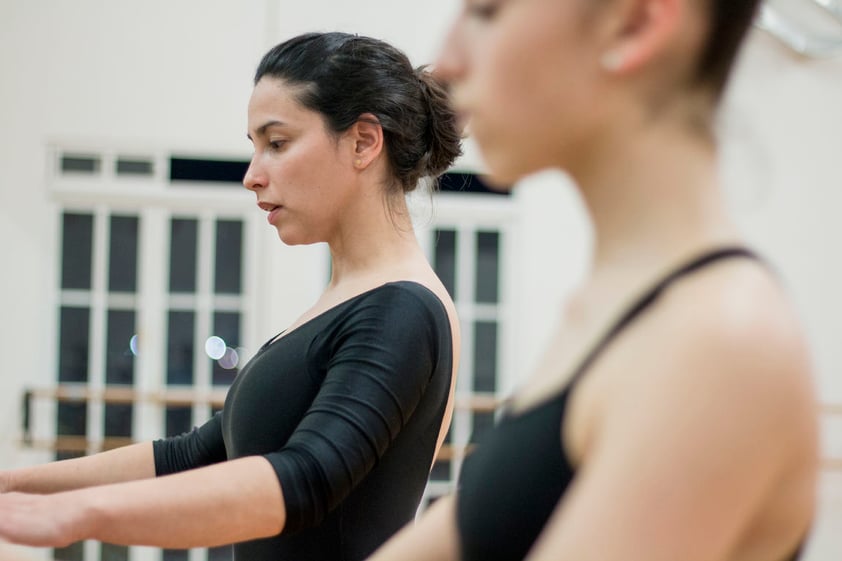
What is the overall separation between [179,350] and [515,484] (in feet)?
18.8

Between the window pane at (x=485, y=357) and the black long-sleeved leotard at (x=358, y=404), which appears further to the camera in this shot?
the window pane at (x=485, y=357)

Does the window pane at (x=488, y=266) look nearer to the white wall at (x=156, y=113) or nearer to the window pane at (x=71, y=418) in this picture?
the white wall at (x=156, y=113)

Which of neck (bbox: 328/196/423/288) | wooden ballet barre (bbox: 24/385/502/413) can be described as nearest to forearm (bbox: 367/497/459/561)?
neck (bbox: 328/196/423/288)

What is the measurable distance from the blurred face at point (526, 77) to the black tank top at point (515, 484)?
0.40ft

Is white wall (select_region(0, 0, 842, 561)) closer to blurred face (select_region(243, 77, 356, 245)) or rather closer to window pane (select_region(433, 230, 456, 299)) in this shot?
window pane (select_region(433, 230, 456, 299))

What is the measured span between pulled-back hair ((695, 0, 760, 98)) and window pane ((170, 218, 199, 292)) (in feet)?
19.0

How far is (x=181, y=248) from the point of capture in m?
6.21

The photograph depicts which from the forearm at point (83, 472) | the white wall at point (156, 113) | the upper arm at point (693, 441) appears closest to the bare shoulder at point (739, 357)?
→ the upper arm at point (693, 441)

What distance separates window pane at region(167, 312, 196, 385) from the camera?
617 cm

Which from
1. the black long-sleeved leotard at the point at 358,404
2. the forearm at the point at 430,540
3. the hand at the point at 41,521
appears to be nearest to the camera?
the forearm at the point at 430,540

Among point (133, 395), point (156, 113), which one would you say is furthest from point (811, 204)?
point (133, 395)

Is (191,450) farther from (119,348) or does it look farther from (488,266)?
(488,266)

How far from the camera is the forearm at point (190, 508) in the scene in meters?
1.01

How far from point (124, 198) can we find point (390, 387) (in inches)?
203
